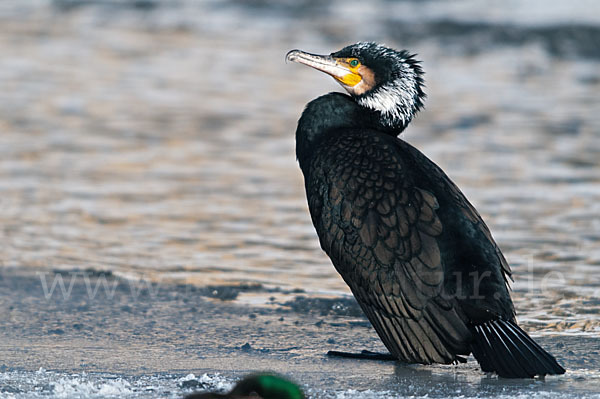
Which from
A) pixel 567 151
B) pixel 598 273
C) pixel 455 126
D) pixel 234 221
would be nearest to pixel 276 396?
pixel 598 273

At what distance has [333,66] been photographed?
17.5ft

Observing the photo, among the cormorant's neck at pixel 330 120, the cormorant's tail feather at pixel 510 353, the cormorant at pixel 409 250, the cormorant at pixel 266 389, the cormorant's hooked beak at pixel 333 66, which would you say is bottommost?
the cormorant at pixel 266 389

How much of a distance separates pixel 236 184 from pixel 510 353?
4.78m

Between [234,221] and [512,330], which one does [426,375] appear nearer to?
[512,330]

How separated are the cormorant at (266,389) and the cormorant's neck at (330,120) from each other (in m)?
1.92

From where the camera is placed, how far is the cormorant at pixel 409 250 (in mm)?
4457

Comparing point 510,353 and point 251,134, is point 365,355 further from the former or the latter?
point 251,134

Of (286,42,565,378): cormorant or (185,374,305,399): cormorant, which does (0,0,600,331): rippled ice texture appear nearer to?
(286,42,565,378): cormorant

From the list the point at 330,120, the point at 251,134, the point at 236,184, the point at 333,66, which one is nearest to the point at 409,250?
the point at 330,120

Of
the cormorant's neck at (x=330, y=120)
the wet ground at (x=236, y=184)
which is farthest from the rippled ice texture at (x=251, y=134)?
the cormorant's neck at (x=330, y=120)

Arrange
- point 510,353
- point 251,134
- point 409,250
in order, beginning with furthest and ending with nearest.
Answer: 1. point 251,134
2. point 409,250
3. point 510,353

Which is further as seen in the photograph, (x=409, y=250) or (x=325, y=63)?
(x=325, y=63)

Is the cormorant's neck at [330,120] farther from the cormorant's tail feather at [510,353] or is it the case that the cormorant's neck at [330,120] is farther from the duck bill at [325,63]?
the cormorant's tail feather at [510,353]

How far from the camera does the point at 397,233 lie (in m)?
4.66
